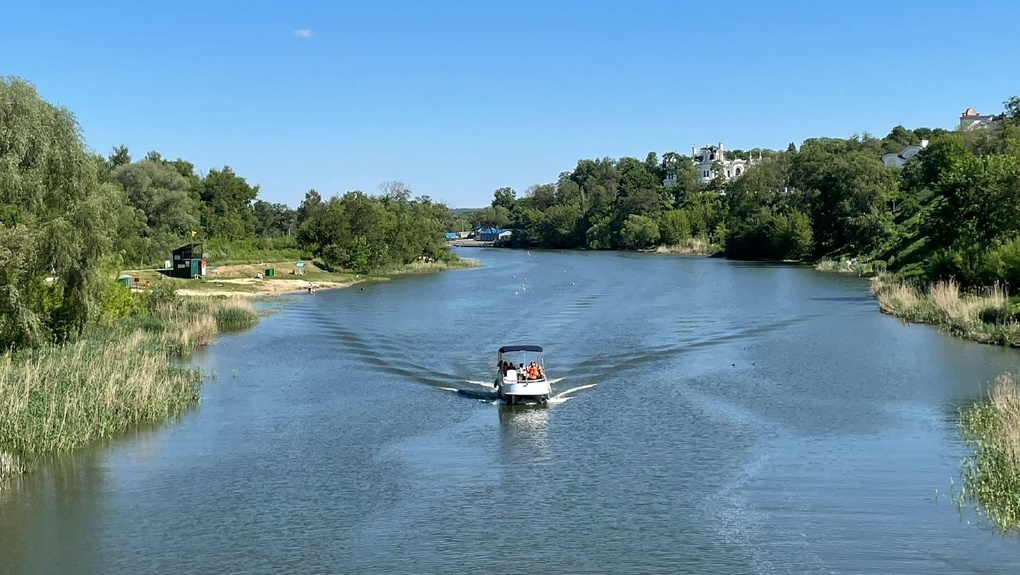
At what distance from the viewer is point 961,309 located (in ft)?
170

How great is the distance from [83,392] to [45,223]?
7393mm

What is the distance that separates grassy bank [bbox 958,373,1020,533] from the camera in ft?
74.0

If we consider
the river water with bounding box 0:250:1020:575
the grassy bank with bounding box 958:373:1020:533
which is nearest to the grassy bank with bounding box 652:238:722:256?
the river water with bounding box 0:250:1020:575

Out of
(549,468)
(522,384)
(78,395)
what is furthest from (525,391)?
(78,395)

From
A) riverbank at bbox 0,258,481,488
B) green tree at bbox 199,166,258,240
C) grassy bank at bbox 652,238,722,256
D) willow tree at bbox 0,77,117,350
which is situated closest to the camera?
riverbank at bbox 0,258,481,488

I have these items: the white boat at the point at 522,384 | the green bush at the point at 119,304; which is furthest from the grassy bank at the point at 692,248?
the white boat at the point at 522,384

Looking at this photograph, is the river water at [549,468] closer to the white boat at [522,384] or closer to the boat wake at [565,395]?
the boat wake at [565,395]

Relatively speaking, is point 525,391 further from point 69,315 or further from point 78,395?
point 69,315

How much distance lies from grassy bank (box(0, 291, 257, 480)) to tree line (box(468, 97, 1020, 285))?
42.9 meters

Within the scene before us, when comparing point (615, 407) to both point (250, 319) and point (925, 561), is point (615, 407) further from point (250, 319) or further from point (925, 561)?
point (250, 319)

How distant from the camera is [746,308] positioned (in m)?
68.6

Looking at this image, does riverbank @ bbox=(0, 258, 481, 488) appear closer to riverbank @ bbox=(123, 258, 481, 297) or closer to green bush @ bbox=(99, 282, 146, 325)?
green bush @ bbox=(99, 282, 146, 325)

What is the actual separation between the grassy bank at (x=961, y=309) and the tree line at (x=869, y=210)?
179cm

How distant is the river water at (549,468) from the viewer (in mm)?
21219
